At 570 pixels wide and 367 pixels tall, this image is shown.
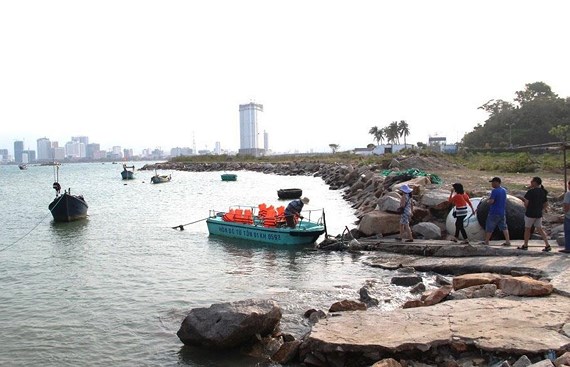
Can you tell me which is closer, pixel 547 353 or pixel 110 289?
pixel 547 353

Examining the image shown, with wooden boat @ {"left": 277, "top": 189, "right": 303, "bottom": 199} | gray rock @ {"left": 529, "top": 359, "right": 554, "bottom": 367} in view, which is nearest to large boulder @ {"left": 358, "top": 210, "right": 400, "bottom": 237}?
gray rock @ {"left": 529, "top": 359, "right": 554, "bottom": 367}

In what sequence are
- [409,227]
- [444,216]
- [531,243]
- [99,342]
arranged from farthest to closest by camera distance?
[444,216] → [409,227] → [531,243] → [99,342]

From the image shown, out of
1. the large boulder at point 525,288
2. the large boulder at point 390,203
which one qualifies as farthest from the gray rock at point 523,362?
the large boulder at point 390,203

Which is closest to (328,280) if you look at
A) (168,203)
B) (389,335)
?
(389,335)

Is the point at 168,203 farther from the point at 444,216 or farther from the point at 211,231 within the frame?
the point at 444,216

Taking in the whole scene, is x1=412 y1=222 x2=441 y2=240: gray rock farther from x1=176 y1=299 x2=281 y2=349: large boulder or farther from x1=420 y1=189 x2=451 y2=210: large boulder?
x1=176 y1=299 x2=281 y2=349: large boulder

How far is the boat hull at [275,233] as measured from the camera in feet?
64.5

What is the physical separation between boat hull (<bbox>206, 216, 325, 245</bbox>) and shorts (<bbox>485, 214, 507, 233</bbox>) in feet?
22.4

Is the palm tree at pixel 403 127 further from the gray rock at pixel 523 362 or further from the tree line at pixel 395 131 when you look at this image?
the gray rock at pixel 523 362

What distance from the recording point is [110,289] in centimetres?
1459

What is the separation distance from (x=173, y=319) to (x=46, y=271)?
822 centimetres

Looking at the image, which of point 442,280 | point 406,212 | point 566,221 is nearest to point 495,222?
point 566,221

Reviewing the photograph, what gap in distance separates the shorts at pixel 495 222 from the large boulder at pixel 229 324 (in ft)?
24.5

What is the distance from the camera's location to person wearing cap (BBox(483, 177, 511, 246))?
14.0 metres
